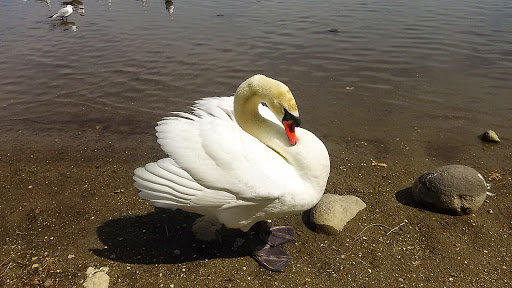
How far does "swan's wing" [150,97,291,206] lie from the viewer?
10.6 feet

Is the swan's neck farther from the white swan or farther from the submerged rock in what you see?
the submerged rock

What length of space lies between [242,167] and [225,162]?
154 millimetres

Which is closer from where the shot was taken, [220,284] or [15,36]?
[220,284]

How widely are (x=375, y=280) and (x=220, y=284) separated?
59.3 inches

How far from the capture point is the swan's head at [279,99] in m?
3.36

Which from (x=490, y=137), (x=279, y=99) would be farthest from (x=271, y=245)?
(x=490, y=137)

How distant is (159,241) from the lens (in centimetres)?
423

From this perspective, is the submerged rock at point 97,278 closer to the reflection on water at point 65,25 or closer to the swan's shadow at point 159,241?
the swan's shadow at point 159,241

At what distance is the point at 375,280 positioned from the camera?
374cm

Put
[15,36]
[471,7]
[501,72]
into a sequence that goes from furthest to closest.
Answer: [471,7] < [15,36] < [501,72]

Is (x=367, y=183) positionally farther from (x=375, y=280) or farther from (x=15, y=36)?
(x=15, y=36)

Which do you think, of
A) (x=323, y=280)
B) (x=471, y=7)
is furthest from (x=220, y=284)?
(x=471, y=7)

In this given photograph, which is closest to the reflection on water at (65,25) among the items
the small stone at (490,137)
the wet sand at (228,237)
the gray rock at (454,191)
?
the wet sand at (228,237)

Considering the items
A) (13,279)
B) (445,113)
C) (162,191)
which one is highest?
(162,191)
